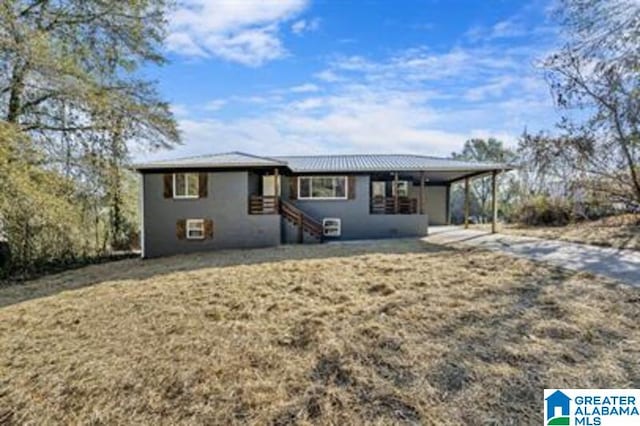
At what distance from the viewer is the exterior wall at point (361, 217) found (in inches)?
630

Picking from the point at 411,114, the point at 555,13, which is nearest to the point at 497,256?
the point at 555,13

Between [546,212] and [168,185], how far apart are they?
16768mm

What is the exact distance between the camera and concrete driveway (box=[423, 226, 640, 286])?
735cm

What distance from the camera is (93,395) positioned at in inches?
166

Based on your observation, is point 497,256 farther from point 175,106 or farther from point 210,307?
point 175,106

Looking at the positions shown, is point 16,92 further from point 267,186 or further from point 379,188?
point 379,188

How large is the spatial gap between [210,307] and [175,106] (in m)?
10.8

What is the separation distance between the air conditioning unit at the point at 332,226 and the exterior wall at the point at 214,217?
262 centimetres

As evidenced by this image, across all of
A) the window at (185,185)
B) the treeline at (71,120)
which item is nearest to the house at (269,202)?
the window at (185,185)

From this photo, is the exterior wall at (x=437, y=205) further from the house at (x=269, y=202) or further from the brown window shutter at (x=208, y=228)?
the brown window shutter at (x=208, y=228)

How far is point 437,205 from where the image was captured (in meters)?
22.2

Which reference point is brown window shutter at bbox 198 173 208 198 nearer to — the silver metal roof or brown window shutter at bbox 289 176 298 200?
the silver metal roof

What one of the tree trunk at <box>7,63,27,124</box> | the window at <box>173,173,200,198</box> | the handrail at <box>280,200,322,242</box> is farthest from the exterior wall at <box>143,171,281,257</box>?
the tree trunk at <box>7,63,27,124</box>

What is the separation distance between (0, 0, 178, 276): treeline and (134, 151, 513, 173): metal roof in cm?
165
